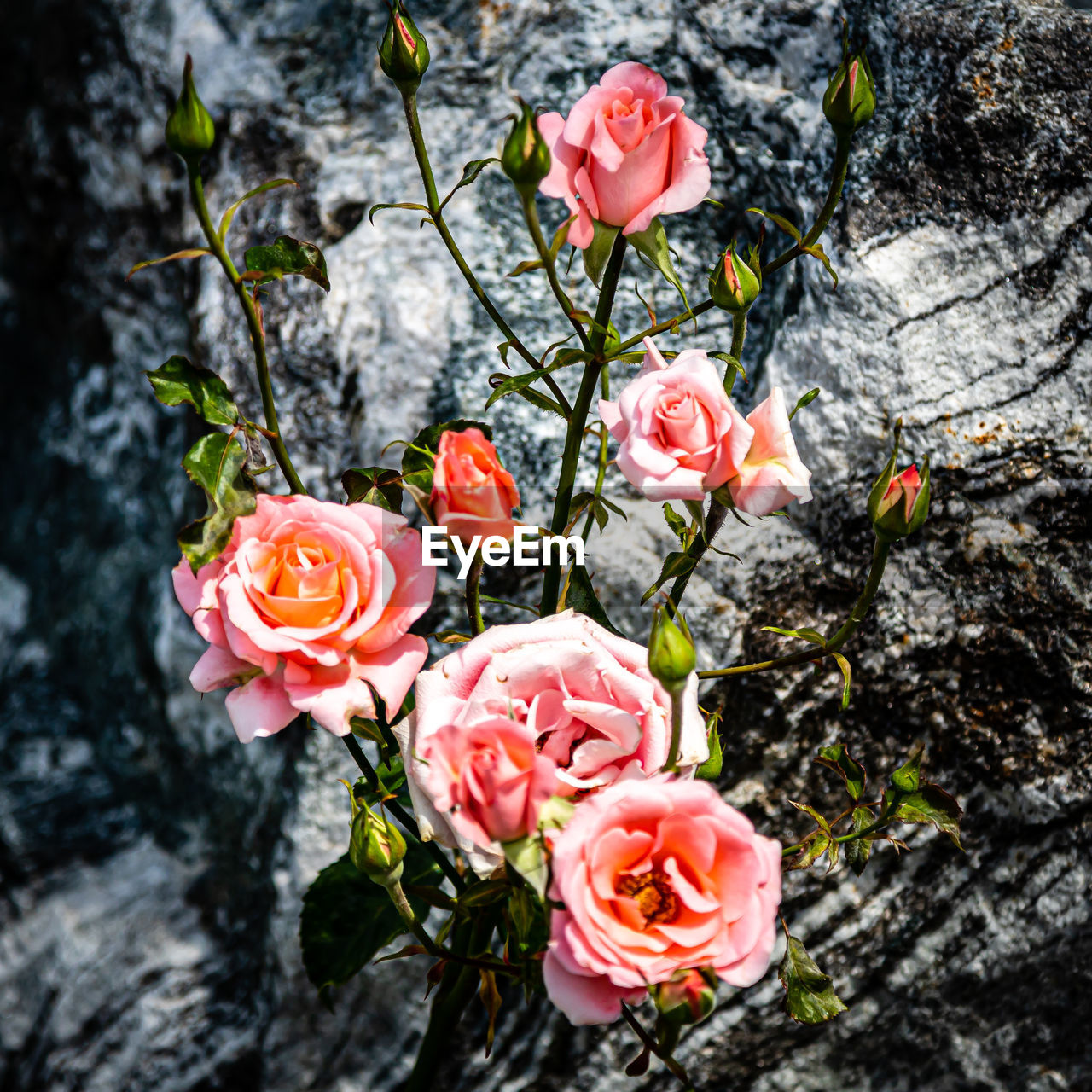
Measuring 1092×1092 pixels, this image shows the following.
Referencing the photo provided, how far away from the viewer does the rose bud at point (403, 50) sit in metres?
0.49

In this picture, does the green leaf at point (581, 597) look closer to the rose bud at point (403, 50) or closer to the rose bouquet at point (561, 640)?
the rose bouquet at point (561, 640)

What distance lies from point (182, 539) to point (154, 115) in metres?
0.70

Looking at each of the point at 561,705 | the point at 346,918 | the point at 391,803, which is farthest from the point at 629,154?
the point at 346,918

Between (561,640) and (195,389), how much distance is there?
23 cm

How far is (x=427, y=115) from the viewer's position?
0.83 metres

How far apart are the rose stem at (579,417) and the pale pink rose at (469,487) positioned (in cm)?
10

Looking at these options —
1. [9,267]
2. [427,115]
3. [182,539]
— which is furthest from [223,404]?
[9,267]

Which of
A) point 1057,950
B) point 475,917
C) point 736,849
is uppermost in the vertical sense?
point 736,849

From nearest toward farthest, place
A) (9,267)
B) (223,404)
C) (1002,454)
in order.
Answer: (223,404) < (1002,454) < (9,267)

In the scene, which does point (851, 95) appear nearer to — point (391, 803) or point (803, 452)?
point (803, 452)

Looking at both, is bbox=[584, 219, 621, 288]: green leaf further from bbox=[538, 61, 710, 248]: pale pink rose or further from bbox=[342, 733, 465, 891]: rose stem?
bbox=[342, 733, 465, 891]: rose stem

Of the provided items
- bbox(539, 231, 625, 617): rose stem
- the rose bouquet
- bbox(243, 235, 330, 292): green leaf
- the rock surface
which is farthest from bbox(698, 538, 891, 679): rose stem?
bbox(243, 235, 330, 292): green leaf

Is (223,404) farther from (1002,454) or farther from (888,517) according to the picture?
(1002,454)

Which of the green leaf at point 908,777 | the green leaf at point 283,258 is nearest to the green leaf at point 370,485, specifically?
the green leaf at point 283,258
